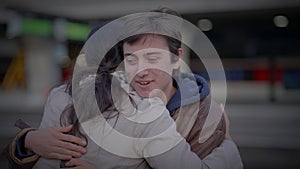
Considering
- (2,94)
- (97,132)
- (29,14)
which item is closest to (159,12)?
(97,132)

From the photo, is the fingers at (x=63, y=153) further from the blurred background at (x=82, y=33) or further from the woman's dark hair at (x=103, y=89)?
the blurred background at (x=82, y=33)

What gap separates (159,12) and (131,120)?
10.0 inches

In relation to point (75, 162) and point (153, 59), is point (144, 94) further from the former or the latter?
point (75, 162)

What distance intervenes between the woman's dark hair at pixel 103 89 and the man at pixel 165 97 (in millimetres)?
17

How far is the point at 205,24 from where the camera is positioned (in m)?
1.44

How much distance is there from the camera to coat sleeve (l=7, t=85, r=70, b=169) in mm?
1043

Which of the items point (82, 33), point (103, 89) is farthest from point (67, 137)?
point (82, 33)

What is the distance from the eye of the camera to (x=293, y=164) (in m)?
3.28

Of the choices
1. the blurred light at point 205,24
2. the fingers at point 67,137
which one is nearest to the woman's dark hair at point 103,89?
the fingers at point 67,137

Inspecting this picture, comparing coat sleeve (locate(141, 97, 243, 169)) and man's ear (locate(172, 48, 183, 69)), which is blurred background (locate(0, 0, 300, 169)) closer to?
man's ear (locate(172, 48, 183, 69))

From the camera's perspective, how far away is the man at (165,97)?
1017 mm

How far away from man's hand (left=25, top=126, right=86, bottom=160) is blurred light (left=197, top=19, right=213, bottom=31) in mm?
506

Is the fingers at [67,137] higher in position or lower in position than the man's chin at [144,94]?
lower

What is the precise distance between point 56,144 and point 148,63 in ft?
0.90
